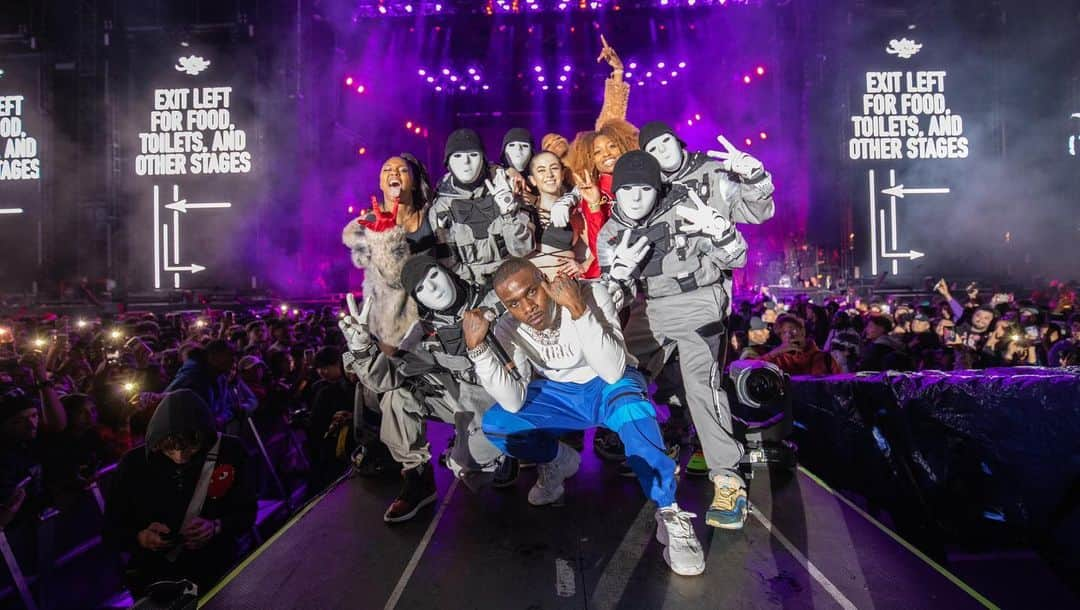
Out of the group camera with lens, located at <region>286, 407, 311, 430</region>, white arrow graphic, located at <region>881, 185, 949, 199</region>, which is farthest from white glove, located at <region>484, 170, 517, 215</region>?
white arrow graphic, located at <region>881, 185, 949, 199</region>

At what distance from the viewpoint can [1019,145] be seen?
12.7 metres

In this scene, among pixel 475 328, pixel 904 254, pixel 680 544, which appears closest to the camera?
pixel 680 544

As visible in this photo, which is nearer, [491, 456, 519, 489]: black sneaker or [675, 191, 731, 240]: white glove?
[675, 191, 731, 240]: white glove

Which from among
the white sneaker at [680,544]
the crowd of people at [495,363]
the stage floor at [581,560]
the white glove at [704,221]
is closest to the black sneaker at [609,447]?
the crowd of people at [495,363]

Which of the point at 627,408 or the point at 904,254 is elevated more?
the point at 904,254

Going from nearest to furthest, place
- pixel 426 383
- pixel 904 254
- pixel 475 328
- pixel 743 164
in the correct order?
pixel 475 328
pixel 743 164
pixel 426 383
pixel 904 254

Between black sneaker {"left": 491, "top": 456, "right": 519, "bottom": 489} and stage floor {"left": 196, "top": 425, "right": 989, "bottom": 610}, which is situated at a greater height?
black sneaker {"left": 491, "top": 456, "right": 519, "bottom": 489}

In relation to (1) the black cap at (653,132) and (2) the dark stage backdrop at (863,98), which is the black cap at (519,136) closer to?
(1) the black cap at (653,132)

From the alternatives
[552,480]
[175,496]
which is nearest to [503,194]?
[552,480]

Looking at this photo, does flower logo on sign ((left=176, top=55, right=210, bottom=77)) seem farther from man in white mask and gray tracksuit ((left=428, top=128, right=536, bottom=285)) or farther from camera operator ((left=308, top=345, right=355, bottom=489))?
man in white mask and gray tracksuit ((left=428, top=128, right=536, bottom=285))

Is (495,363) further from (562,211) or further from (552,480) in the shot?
(562,211)

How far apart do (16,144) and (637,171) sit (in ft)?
55.1

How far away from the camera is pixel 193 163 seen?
13.2 metres

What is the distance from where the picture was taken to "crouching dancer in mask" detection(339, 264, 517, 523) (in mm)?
3080
